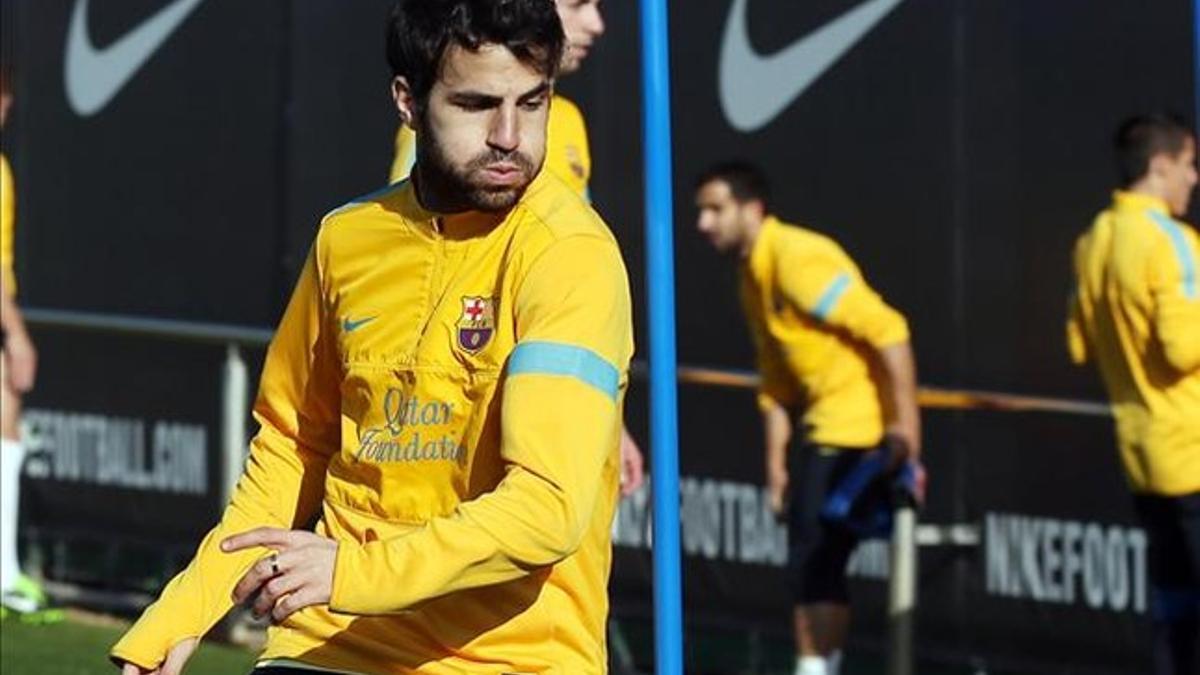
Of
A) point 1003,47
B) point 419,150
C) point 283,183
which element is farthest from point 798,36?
point 419,150

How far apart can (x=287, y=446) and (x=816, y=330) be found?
16.4ft

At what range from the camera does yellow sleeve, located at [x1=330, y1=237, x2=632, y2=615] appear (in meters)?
3.71

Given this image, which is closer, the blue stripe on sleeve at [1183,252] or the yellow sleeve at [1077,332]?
the blue stripe on sleeve at [1183,252]

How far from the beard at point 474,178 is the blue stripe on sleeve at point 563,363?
23 cm

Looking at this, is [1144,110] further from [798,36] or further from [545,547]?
[545,547]

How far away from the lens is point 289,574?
3598mm

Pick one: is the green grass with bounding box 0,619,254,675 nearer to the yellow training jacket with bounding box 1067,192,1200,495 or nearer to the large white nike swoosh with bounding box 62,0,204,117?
the large white nike swoosh with bounding box 62,0,204,117

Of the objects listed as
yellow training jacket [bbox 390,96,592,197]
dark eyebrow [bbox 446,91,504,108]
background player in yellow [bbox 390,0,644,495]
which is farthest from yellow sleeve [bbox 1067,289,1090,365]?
dark eyebrow [bbox 446,91,504,108]

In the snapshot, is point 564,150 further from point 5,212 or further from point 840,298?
point 5,212

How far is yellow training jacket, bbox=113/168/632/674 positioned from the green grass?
560 centimetres

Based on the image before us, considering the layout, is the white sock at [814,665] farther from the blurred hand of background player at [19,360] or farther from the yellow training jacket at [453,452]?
the yellow training jacket at [453,452]

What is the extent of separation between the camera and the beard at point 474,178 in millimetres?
3982

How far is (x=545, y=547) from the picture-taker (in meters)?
3.76

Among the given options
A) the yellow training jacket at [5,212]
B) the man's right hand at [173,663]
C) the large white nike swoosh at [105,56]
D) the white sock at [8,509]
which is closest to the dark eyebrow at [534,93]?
the man's right hand at [173,663]
